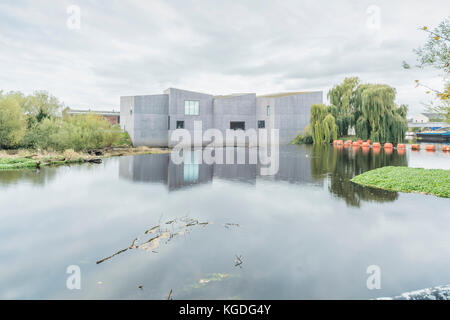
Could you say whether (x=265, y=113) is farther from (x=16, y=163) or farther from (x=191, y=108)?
(x=16, y=163)

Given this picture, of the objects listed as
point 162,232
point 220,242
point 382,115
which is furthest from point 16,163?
point 382,115

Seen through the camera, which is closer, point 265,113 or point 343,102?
point 343,102

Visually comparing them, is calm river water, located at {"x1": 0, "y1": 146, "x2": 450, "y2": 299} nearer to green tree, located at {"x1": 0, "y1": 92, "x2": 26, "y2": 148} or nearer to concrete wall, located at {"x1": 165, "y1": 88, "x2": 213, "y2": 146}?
green tree, located at {"x1": 0, "y1": 92, "x2": 26, "y2": 148}

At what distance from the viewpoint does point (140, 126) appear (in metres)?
27.2

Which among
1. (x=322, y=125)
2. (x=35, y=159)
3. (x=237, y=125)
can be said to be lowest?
(x=35, y=159)

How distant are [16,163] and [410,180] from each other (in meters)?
17.3

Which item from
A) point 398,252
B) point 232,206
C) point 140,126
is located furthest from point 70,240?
point 140,126

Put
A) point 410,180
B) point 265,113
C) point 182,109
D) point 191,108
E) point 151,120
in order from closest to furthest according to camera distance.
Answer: point 410,180
point 151,120
point 182,109
point 191,108
point 265,113

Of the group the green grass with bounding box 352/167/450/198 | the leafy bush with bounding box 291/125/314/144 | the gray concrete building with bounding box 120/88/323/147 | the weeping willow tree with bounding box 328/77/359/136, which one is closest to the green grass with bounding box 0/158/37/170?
the gray concrete building with bounding box 120/88/323/147

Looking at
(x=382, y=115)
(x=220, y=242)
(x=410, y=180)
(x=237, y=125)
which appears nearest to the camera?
(x=220, y=242)

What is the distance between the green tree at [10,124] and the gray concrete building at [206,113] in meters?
11.0

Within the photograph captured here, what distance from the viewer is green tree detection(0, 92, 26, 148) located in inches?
631

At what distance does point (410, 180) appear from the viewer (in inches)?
376

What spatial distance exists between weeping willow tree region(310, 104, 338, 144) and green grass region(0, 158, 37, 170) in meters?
25.3
